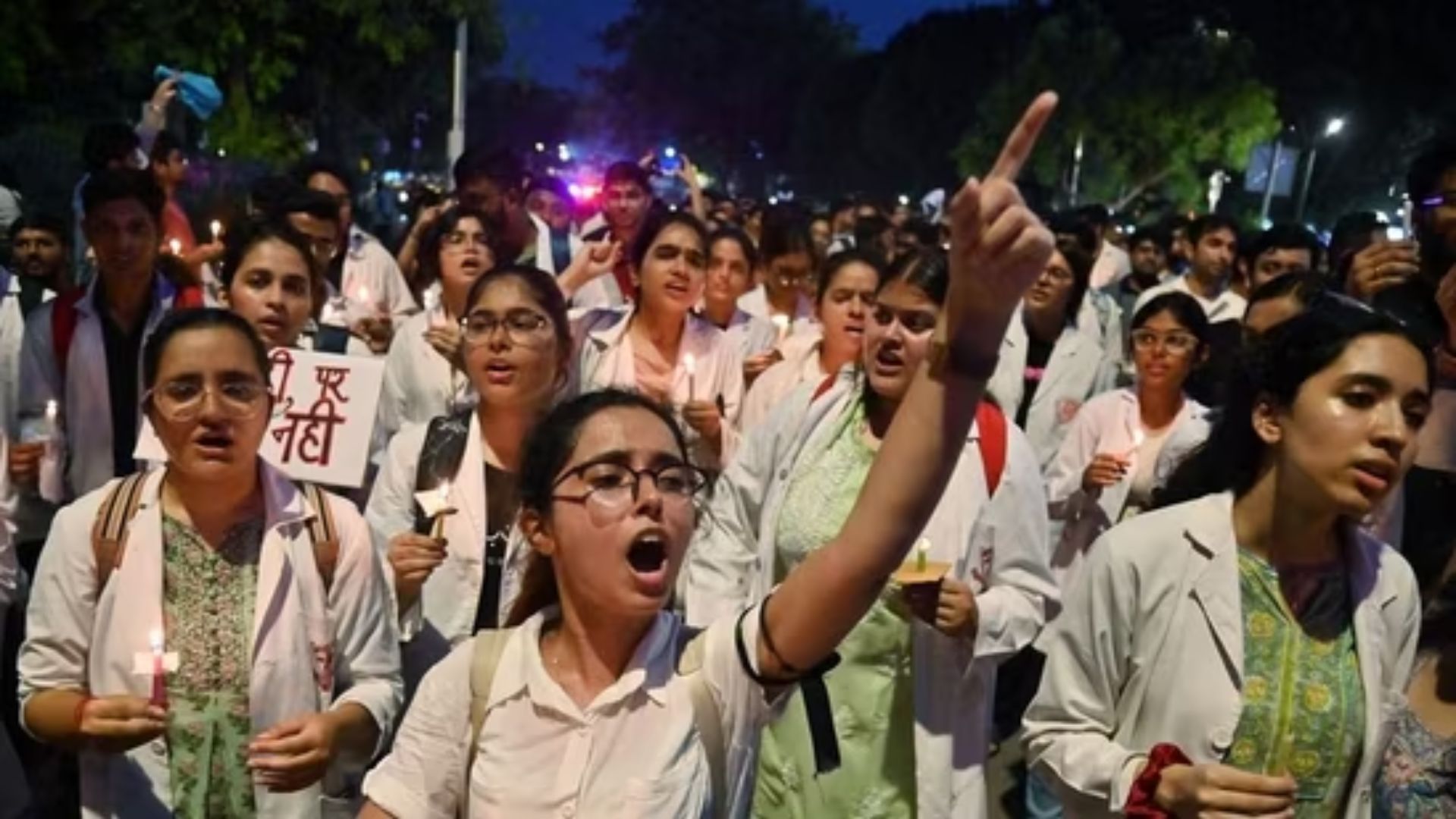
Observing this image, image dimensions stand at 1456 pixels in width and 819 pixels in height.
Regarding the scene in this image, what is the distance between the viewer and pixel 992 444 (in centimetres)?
410

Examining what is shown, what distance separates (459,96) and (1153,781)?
23.4 meters

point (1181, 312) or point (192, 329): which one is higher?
point (1181, 312)

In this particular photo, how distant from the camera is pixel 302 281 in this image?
519 cm

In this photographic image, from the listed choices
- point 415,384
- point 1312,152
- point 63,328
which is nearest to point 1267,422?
point 415,384

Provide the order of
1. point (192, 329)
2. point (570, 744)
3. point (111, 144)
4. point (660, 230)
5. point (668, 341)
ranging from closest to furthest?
point (570, 744) → point (192, 329) → point (668, 341) → point (660, 230) → point (111, 144)

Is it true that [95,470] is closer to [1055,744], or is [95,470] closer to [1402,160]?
[1055,744]

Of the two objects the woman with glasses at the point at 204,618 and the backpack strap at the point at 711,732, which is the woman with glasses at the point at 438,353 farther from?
the backpack strap at the point at 711,732

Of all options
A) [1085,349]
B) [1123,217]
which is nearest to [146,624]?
[1085,349]

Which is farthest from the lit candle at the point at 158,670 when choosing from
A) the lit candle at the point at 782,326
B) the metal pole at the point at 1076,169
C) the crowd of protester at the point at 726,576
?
the metal pole at the point at 1076,169

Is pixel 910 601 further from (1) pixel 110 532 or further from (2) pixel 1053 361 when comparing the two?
(2) pixel 1053 361

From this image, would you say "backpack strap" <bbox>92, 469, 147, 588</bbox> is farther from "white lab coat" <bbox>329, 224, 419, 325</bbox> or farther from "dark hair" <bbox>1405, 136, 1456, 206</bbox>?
"white lab coat" <bbox>329, 224, 419, 325</bbox>

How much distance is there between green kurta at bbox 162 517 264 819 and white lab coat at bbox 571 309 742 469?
8.20ft

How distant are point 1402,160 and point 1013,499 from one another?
40.9 metres

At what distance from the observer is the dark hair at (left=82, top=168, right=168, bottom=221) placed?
5469 millimetres
